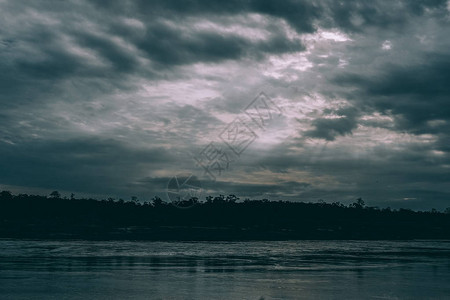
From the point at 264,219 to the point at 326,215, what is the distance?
33873 millimetres

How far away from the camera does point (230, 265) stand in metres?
30.0

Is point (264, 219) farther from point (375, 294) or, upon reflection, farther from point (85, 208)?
point (375, 294)

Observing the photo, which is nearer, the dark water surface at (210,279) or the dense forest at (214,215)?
the dark water surface at (210,279)

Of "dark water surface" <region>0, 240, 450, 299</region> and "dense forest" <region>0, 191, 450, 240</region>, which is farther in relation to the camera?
"dense forest" <region>0, 191, 450, 240</region>

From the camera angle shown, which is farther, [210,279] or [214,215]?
[214,215]

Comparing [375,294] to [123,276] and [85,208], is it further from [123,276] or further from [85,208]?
[85,208]

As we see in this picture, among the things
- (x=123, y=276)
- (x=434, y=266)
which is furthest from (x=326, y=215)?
(x=123, y=276)

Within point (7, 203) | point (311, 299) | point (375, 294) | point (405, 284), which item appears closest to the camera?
point (311, 299)

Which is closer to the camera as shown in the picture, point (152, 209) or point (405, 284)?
point (405, 284)

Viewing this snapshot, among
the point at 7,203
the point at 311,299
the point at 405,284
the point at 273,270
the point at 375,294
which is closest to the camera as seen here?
the point at 311,299

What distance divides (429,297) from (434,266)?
1478cm

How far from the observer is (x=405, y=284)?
73.2ft

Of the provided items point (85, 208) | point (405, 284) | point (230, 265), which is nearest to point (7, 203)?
point (85, 208)

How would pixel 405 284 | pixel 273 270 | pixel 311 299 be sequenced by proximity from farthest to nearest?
1. pixel 273 270
2. pixel 405 284
3. pixel 311 299
